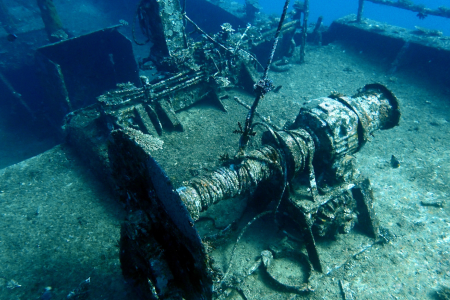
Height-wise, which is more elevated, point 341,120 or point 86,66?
point 86,66

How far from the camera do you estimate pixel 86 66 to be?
27.5 feet

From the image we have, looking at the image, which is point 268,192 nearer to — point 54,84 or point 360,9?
point 54,84

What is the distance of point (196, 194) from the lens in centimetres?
292

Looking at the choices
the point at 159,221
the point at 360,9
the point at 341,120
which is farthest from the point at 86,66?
the point at 360,9

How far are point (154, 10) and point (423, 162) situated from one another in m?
7.57

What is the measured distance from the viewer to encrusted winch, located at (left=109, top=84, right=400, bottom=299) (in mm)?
2027

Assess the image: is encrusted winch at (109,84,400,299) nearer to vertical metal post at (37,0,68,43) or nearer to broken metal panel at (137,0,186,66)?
broken metal panel at (137,0,186,66)

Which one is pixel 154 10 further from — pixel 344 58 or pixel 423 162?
pixel 344 58

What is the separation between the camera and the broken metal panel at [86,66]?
7.28 metres

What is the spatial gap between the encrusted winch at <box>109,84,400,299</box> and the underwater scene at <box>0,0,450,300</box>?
0.02m

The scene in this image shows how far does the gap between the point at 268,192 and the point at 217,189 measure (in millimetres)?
1210

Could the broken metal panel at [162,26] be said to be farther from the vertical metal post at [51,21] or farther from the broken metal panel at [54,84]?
the vertical metal post at [51,21]

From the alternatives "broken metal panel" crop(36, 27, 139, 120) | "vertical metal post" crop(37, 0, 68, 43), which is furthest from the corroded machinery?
"vertical metal post" crop(37, 0, 68, 43)

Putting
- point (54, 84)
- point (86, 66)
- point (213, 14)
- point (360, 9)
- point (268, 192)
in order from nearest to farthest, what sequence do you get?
point (268, 192) < point (54, 84) < point (86, 66) < point (360, 9) < point (213, 14)
